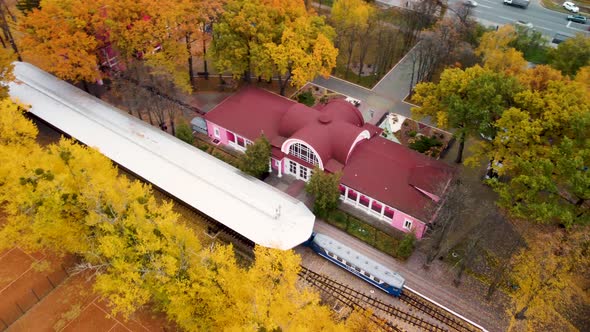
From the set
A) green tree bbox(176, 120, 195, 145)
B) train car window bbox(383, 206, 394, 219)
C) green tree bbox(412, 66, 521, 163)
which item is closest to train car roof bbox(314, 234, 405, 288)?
train car window bbox(383, 206, 394, 219)

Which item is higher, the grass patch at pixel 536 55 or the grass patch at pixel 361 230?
the grass patch at pixel 536 55

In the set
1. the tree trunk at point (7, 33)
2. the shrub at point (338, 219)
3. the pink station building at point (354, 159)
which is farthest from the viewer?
the tree trunk at point (7, 33)

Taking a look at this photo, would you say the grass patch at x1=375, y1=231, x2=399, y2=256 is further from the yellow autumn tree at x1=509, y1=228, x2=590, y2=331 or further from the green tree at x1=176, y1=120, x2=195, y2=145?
the green tree at x1=176, y1=120, x2=195, y2=145

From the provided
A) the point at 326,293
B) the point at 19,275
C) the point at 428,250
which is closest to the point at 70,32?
the point at 19,275

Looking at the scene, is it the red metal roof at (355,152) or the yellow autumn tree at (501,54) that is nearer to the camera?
the red metal roof at (355,152)

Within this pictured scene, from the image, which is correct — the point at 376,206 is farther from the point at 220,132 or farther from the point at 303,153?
the point at 220,132

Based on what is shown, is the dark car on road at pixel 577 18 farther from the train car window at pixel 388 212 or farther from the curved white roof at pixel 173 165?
the curved white roof at pixel 173 165

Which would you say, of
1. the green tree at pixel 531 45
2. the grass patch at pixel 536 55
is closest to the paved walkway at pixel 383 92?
the green tree at pixel 531 45
